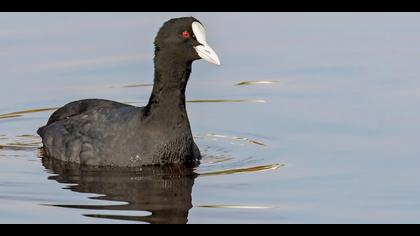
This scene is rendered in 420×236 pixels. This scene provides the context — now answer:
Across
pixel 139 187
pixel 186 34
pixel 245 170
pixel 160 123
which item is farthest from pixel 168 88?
pixel 139 187

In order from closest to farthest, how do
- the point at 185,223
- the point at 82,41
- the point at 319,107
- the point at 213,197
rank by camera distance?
the point at 185,223
the point at 213,197
the point at 319,107
the point at 82,41

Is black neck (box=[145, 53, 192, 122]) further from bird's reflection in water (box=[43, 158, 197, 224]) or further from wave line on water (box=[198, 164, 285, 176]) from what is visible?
wave line on water (box=[198, 164, 285, 176])

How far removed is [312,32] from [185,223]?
26.1 ft

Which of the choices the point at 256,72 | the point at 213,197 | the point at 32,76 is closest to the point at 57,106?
the point at 32,76

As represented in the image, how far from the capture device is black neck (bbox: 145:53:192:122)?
499 inches

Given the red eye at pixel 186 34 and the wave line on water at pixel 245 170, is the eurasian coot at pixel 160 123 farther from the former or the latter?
the wave line on water at pixel 245 170

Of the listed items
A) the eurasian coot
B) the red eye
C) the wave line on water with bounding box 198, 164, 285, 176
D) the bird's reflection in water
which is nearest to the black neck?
the eurasian coot

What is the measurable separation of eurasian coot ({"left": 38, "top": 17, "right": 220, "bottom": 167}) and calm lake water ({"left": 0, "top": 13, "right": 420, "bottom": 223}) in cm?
22

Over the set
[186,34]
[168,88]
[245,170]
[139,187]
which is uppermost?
[186,34]

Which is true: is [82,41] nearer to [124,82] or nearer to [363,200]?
[124,82]

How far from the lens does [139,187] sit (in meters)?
11.8

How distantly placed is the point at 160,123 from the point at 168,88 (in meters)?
0.33

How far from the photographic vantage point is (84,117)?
13.2 metres

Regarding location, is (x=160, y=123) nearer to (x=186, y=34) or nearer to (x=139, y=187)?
(x=186, y=34)
